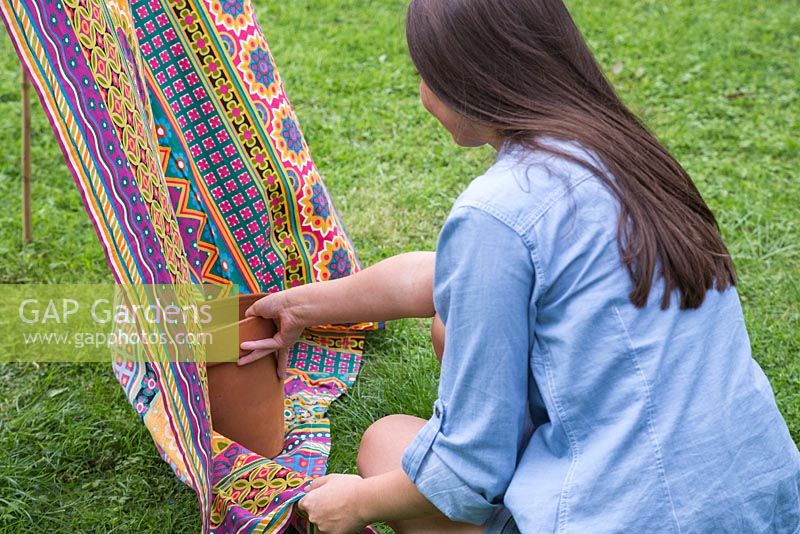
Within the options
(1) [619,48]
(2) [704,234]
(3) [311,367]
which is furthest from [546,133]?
(1) [619,48]

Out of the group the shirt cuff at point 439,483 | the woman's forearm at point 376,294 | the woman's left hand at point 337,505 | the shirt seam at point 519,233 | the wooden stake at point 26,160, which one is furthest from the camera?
the wooden stake at point 26,160

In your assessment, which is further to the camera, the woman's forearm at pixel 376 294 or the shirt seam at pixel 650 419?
the woman's forearm at pixel 376 294

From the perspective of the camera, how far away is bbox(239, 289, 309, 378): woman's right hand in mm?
2066

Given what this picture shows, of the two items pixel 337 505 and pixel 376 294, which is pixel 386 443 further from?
pixel 376 294

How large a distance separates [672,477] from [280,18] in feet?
12.9

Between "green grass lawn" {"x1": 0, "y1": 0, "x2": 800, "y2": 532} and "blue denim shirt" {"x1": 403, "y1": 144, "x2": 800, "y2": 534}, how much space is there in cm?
32

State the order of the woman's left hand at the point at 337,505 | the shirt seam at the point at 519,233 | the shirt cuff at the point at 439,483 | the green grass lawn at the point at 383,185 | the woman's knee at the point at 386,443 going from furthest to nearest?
the green grass lawn at the point at 383,185 → the woman's knee at the point at 386,443 → the woman's left hand at the point at 337,505 → the shirt cuff at the point at 439,483 → the shirt seam at the point at 519,233

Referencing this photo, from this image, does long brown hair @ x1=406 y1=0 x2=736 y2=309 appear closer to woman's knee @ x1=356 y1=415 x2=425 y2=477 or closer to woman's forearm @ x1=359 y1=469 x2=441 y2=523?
woman's forearm @ x1=359 y1=469 x2=441 y2=523

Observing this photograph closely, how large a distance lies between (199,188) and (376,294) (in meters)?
0.68

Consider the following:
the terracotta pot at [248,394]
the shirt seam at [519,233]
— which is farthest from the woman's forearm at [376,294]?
the shirt seam at [519,233]

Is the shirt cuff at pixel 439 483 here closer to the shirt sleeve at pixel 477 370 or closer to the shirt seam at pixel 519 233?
the shirt sleeve at pixel 477 370

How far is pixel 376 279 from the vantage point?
2.00 m

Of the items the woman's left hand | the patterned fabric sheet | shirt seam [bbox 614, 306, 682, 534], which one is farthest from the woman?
the patterned fabric sheet

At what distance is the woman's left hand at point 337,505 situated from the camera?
5.27 ft
